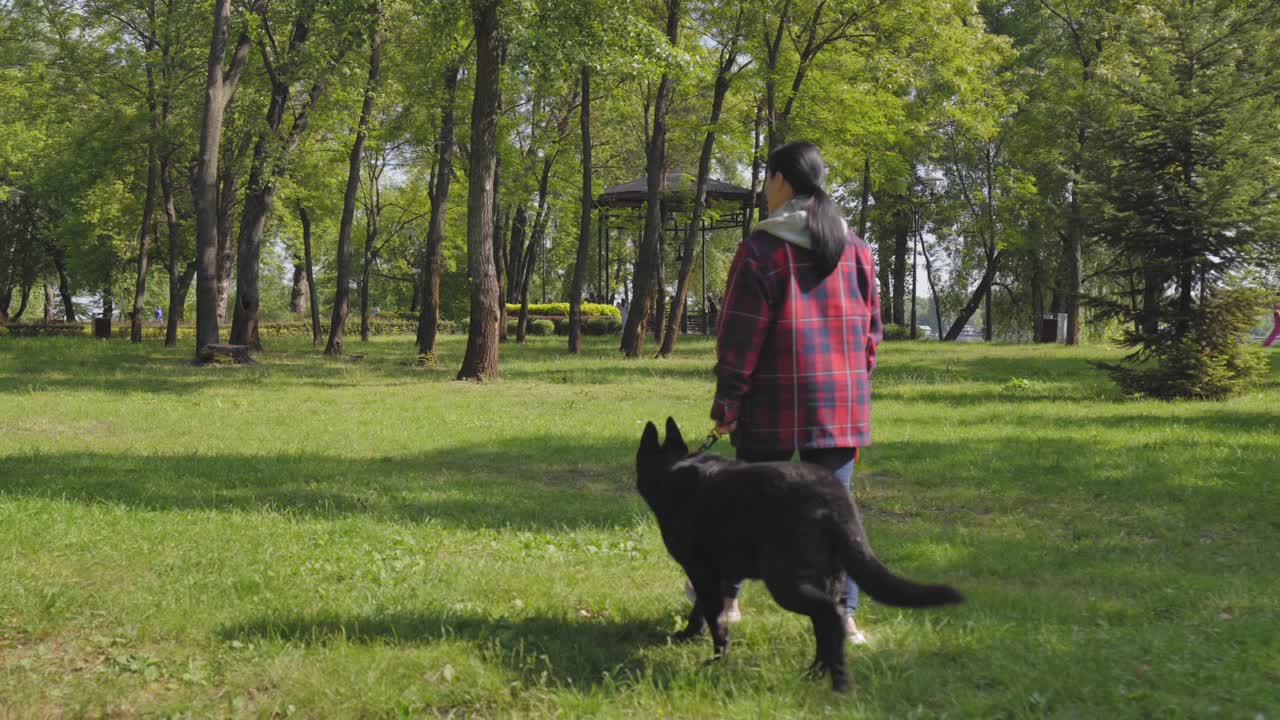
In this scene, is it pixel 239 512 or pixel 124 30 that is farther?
pixel 124 30

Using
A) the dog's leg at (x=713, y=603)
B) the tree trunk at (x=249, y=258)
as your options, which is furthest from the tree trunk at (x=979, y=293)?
the dog's leg at (x=713, y=603)

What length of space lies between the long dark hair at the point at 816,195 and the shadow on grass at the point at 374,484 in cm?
376

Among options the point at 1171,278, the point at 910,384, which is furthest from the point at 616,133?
the point at 1171,278

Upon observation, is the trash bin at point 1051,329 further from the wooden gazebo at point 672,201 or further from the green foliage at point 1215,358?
the green foliage at point 1215,358

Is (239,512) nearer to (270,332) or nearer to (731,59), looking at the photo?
(731,59)

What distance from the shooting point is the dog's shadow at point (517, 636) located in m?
4.22

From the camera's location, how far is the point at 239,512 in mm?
7387

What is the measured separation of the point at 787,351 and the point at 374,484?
5.77 meters

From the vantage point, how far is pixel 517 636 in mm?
4641

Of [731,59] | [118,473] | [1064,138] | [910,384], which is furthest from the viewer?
[1064,138]

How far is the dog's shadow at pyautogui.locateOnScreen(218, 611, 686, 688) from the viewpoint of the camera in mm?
4223

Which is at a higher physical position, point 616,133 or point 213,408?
point 616,133

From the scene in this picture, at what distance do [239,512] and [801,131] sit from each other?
21265 millimetres

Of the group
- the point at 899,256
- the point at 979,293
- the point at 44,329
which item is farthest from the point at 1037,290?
the point at 44,329
